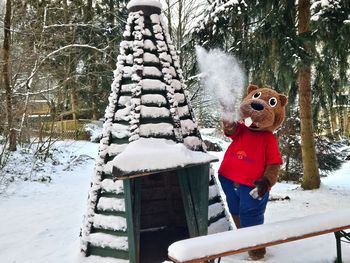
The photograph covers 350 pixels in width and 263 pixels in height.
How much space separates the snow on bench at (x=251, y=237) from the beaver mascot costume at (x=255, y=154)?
360mm

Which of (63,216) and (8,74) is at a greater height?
(8,74)

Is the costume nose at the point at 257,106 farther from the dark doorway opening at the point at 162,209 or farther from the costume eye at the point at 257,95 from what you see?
the dark doorway opening at the point at 162,209

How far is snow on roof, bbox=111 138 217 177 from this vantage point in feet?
9.64

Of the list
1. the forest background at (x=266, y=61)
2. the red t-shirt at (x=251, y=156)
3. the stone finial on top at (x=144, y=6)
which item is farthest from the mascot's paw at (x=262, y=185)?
the stone finial on top at (x=144, y=6)

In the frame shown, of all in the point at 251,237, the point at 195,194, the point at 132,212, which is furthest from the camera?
the point at 195,194

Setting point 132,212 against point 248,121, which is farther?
point 248,121

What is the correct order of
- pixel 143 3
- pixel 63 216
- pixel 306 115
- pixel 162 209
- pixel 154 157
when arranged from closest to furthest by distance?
pixel 154 157 → pixel 143 3 → pixel 162 209 → pixel 63 216 → pixel 306 115

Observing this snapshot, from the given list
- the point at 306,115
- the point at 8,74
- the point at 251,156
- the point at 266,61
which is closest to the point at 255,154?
the point at 251,156

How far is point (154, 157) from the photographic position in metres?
3.08

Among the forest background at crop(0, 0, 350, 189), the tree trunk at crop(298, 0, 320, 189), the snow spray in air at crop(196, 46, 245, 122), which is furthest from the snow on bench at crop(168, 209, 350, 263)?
the tree trunk at crop(298, 0, 320, 189)

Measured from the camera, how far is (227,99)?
352 centimetres

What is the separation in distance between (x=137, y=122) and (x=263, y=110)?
1158 millimetres

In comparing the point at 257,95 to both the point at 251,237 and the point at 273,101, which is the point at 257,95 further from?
the point at 251,237

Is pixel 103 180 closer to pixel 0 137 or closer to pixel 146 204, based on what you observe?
pixel 146 204
